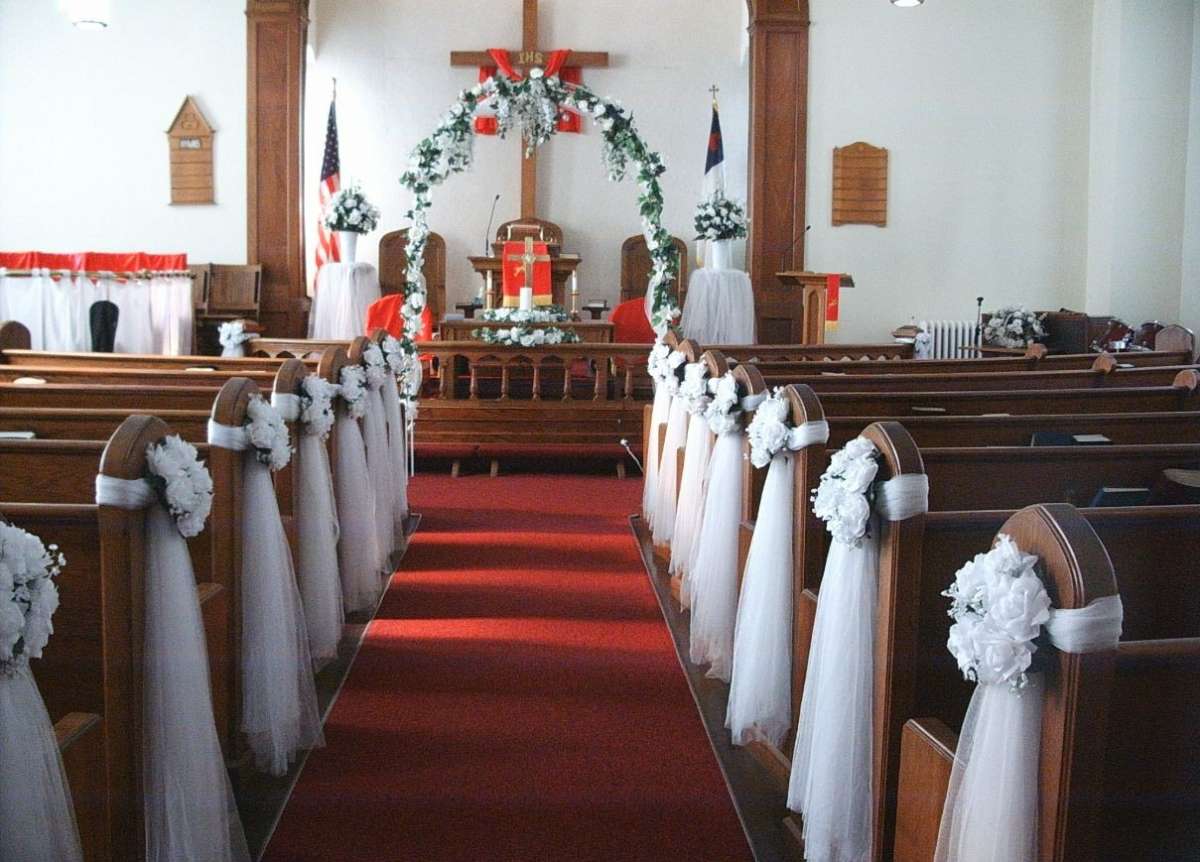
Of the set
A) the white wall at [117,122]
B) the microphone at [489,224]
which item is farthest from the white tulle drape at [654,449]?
the microphone at [489,224]

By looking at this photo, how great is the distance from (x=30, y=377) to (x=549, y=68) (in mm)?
7930

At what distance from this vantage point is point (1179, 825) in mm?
1793

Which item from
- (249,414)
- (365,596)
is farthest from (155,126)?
(249,414)

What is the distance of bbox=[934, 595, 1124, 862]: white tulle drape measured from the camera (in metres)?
1.57

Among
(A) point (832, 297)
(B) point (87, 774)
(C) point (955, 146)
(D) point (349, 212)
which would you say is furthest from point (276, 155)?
(B) point (87, 774)

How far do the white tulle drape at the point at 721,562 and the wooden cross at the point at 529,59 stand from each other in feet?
29.4

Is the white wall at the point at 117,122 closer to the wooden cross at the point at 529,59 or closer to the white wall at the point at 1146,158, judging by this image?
the wooden cross at the point at 529,59

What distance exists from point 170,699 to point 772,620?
5.02ft

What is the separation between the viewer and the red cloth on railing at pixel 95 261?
1000 cm

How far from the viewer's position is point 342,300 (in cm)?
1069

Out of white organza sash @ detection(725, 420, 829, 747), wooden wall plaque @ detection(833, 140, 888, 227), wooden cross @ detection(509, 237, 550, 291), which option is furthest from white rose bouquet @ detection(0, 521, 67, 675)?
wooden wall plaque @ detection(833, 140, 888, 227)

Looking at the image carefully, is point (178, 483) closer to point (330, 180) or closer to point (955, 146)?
point (330, 180)

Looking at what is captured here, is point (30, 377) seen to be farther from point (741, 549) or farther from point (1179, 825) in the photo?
point (1179, 825)

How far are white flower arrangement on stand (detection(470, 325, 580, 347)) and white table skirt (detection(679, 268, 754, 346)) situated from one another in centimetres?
186
